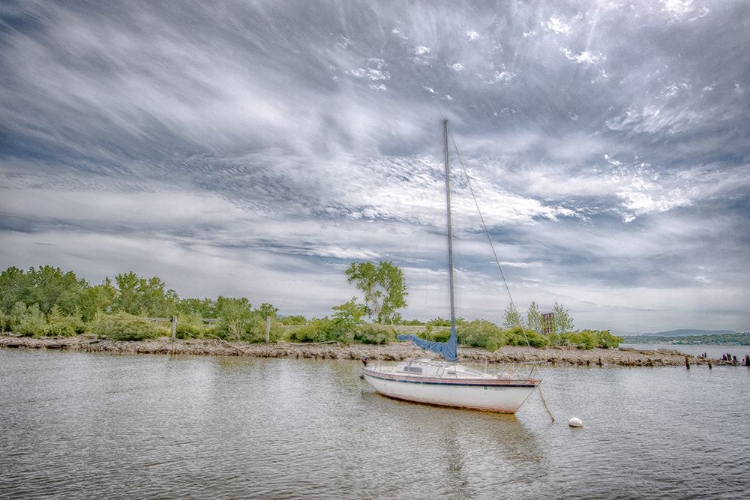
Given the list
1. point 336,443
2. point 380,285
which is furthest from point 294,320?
point 336,443

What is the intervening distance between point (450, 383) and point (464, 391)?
0.90 metres

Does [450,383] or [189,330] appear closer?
[450,383]

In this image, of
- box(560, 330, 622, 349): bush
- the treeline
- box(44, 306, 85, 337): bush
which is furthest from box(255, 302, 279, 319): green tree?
box(560, 330, 622, 349): bush

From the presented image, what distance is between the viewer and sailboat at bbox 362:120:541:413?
2316cm

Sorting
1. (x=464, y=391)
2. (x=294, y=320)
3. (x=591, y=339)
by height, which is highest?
(x=294, y=320)

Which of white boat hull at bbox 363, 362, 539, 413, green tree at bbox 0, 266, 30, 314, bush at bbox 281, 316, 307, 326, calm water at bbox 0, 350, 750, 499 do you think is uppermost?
green tree at bbox 0, 266, 30, 314

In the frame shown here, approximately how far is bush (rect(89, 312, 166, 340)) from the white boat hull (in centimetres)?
4787

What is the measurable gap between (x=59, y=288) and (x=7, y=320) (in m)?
16.9

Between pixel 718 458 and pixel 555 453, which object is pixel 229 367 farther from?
pixel 718 458

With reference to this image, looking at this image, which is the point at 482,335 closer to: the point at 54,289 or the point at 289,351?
the point at 289,351

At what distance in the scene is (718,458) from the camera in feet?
56.8

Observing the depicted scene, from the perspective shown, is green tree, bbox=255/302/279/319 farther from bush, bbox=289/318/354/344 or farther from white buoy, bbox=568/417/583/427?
white buoy, bbox=568/417/583/427

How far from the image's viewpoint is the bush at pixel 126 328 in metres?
59.7

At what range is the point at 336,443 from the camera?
1758cm
